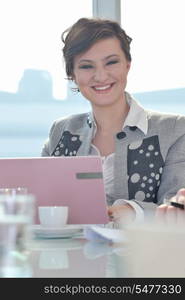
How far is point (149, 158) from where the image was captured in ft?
8.18

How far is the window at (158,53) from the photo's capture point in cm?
369

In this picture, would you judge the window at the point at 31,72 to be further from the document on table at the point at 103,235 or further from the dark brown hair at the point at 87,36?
the document on table at the point at 103,235

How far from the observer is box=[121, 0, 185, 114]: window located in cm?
369

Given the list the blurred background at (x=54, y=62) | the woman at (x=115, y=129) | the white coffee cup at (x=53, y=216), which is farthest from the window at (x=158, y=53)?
the white coffee cup at (x=53, y=216)

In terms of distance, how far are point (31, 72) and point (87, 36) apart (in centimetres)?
107

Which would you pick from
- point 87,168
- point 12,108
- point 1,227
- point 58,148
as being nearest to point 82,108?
point 12,108

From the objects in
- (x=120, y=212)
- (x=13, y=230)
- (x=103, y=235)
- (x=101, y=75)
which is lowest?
(x=120, y=212)

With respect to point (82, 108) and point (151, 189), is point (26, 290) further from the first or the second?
point (82, 108)

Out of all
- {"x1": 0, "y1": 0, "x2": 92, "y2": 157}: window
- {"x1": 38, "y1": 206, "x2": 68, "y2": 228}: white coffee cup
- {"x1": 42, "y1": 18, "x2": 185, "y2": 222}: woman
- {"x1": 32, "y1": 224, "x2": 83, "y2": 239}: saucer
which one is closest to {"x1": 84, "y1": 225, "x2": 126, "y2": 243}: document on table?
{"x1": 32, "y1": 224, "x2": 83, "y2": 239}: saucer

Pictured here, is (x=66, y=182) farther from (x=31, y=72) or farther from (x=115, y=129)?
(x=31, y=72)

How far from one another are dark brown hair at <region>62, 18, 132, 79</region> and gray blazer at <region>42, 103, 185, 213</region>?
361 millimetres

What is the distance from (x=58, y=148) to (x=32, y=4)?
133cm

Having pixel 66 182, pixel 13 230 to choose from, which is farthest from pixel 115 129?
pixel 13 230

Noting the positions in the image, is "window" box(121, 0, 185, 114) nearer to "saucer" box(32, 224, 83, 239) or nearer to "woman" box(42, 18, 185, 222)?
"woman" box(42, 18, 185, 222)
